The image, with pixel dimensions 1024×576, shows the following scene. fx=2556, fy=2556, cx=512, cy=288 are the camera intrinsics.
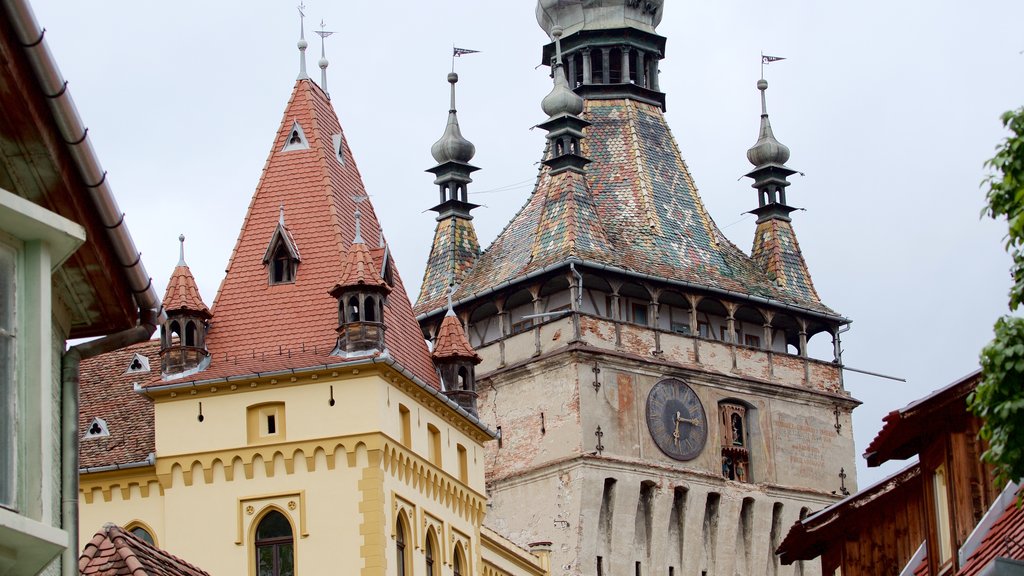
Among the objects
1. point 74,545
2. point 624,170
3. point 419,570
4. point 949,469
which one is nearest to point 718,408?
point 624,170

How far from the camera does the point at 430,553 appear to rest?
45750 mm

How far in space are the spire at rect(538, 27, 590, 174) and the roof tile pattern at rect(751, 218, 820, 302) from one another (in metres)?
6.25

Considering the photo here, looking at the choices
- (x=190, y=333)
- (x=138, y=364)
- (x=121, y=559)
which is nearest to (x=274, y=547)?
(x=190, y=333)

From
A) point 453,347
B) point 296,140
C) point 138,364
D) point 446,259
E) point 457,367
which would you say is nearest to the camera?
point 138,364

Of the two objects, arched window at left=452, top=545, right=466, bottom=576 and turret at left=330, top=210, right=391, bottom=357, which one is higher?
turret at left=330, top=210, right=391, bottom=357

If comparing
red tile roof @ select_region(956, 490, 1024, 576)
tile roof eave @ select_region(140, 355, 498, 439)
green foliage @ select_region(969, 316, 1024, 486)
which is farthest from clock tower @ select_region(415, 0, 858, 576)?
green foliage @ select_region(969, 316, 1024, 486)

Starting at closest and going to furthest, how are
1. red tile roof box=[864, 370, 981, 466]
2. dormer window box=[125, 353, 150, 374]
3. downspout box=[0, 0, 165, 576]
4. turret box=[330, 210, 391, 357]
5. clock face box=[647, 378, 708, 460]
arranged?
1. downspout box=[0, 0, 165, 576]
2. red tile roof box=[864, 370, 981, 466]
3. turret box=[330, 210, 391, 357]
4. dormer window box=[125, 353, 150, 374]
5. clock face box=[647, 378, 708, 460]

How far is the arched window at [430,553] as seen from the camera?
45.3m

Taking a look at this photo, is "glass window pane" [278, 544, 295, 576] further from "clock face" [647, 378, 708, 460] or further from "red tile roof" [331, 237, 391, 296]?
"clock face" [647, 378, 708, 460]

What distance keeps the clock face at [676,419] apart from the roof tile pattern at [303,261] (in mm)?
18977

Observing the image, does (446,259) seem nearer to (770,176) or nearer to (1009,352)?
(770,176)

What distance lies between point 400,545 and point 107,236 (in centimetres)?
2756

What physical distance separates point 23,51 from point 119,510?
2979cm

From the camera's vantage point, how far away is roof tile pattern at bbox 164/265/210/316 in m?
45.2
